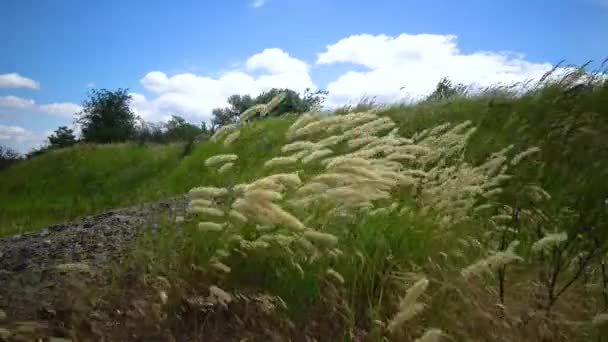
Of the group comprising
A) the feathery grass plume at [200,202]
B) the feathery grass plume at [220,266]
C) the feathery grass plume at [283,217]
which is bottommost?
the feathery grass plume at [220,266]

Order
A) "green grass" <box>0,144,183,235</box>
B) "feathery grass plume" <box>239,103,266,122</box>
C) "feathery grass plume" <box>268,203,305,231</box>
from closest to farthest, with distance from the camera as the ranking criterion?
1. "feathery grass plume" <box>268,203,305,231</box>
2. "feathery grass plume" <box>239,103,266,122</box>
3. "green grass" <box>0,144,183,235</box>

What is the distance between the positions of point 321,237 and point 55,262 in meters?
2.32

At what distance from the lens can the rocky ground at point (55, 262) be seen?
11.2ft

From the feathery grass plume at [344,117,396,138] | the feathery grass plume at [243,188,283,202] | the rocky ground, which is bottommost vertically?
the rocky ground

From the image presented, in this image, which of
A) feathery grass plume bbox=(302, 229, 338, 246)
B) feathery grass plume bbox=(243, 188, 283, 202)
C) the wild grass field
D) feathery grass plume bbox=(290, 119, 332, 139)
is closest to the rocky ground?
the wild grass field

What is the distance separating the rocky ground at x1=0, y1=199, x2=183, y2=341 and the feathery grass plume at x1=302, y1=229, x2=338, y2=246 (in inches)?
50.8

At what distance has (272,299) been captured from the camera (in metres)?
3.02

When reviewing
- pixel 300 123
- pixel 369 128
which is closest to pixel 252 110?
pixel 300 123

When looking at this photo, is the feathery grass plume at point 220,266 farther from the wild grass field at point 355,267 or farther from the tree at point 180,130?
the tree at point 180,130

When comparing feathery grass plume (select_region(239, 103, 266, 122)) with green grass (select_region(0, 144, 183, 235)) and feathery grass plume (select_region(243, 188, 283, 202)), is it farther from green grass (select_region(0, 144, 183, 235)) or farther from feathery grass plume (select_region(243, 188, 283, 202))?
green grass (select_region(0, 144, 183, 235))

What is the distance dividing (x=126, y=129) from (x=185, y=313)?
80.3 ft

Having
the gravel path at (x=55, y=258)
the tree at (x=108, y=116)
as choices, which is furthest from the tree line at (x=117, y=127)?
the gravel path at (x=55, y=258)

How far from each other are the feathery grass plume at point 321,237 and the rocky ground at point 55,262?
1.29 metres

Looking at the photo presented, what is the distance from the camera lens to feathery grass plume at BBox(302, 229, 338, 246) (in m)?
2.94
